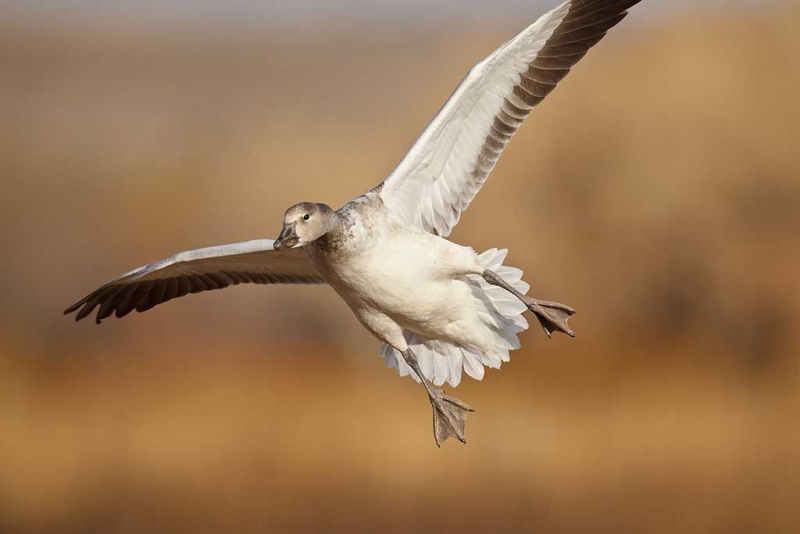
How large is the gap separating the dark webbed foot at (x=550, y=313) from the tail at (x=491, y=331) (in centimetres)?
14

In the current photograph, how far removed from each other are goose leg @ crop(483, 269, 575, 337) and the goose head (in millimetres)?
1490

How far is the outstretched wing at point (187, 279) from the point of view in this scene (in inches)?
305

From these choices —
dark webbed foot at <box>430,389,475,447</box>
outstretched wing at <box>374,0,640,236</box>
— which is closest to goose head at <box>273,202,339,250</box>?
outstretched wing at <box>374,0,640,236</box>

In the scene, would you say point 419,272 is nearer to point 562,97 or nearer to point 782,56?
point 562,97

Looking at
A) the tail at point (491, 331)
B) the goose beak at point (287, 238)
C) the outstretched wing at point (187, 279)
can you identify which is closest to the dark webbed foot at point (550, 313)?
the tail at point (491, 331)

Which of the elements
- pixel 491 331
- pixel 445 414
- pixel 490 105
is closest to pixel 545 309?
pixel 491 331

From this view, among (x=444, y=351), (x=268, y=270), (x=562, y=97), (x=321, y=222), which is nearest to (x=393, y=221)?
(x=321, y=222)

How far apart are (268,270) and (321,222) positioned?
7.91 ft

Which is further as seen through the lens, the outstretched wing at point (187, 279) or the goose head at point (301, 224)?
the outstretched wing at point (187, 279)

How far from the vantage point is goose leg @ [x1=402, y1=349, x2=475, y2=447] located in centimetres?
723

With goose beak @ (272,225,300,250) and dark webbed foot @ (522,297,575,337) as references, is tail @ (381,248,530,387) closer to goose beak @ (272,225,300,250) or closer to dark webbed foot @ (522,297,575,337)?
dark webbed foot @ (522,297,575,337)

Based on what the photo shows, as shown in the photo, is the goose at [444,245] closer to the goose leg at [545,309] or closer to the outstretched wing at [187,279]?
the goose leg at [545,309]

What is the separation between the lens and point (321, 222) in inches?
226

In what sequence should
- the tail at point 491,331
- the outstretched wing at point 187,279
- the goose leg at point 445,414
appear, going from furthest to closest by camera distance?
the outstretched wing at point 187,279
the goose leg at point 445,414
the tail at point 491,331
